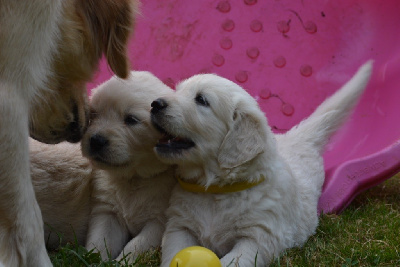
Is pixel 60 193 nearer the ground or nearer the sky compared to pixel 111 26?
nearer the ground

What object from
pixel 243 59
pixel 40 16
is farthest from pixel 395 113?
pixel 40 16

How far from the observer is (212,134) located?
2.92 meters

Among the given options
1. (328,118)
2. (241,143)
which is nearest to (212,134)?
(241,143)

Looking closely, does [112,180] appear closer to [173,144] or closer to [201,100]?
[173,144]

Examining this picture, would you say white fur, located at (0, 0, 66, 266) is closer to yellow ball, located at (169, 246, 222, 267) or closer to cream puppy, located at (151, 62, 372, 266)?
yellow ball, located at (169, 246, 222, 267)

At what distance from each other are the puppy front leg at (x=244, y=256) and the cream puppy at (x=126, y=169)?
49cm

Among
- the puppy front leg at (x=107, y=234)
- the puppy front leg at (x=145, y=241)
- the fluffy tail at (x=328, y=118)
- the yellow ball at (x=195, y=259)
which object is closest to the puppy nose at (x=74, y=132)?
the puppy front leg at (x=107, y=234)

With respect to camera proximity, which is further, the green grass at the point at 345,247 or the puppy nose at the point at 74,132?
the puppy nose at the point at 74,132

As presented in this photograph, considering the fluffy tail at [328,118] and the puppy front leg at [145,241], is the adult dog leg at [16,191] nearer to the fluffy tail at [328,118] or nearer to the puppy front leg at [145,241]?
the puppy front leg at [145,241]

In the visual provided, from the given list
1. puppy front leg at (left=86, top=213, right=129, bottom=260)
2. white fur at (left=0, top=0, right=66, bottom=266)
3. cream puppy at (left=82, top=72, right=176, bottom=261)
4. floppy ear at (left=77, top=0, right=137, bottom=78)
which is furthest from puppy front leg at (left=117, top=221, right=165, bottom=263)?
floppy ear at (left=77, top=0, right=137, bottom=78)

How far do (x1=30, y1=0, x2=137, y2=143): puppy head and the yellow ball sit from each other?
32.2 inches

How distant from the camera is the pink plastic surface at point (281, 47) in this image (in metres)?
4.60

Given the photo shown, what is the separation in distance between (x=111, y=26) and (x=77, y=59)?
25 centimetres

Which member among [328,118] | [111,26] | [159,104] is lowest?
[328,118]
